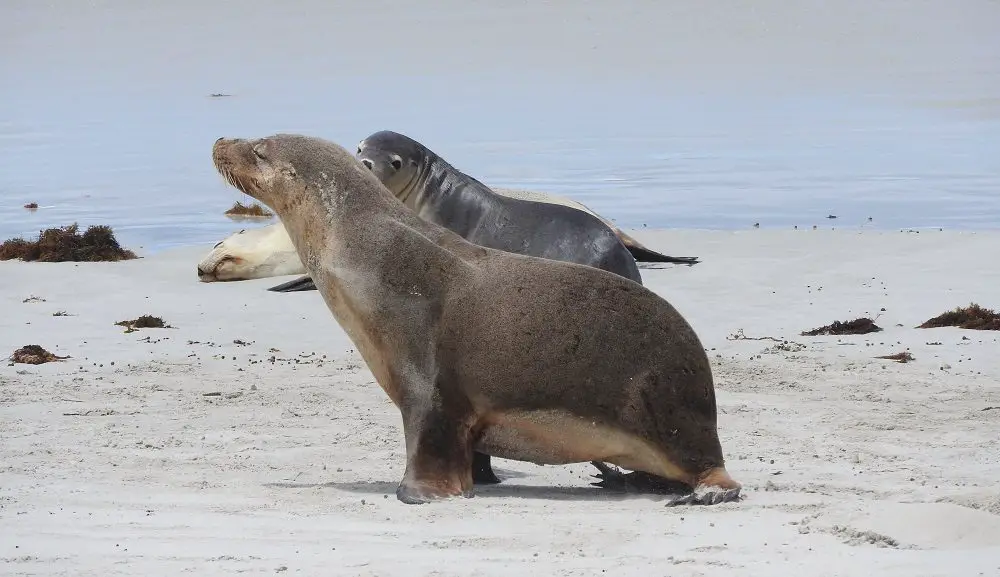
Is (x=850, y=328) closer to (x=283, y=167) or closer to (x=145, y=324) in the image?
(x=145, y=324)

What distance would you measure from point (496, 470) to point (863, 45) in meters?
48.5

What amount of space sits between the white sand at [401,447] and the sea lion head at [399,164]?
105cm

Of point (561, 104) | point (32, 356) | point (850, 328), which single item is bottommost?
point (32, 356)

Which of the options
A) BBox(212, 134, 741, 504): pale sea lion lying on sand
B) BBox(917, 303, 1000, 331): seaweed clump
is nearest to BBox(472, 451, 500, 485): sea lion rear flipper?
BBox(212, 134, 741, 504): pale sea lion lying on sand

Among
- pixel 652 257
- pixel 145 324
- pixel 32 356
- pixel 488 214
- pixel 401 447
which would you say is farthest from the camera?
pixel 652 257

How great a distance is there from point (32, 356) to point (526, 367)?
4.32 meters

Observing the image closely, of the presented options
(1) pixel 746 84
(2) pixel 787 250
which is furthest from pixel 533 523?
(1) pixel 746 84

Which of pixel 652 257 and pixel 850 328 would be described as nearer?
pixel 850 328

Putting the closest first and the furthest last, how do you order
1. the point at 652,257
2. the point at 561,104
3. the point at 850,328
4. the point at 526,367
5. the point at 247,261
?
the point at 526,367 → the point at 850,328 → the point at 247,261 → the point at 652,257 → the point at 561,104

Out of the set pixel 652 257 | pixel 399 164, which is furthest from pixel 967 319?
pixel 652 257

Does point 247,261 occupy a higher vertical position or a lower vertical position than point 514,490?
higher

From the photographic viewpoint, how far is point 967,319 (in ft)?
32.2

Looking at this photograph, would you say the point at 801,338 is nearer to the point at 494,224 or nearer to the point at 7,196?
the point at 494,224

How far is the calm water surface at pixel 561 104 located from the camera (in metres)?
19.4
